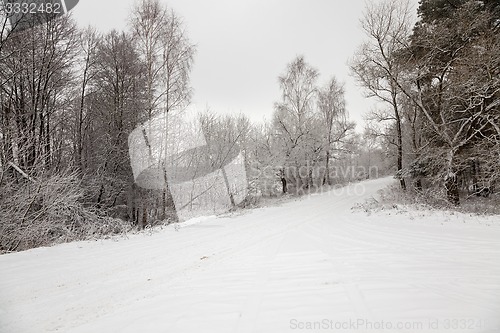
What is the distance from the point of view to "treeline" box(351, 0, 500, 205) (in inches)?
403

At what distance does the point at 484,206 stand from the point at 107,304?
44.8 feet

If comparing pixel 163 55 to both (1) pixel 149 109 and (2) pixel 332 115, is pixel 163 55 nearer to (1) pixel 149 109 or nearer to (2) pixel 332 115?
(1) pixel 149 109

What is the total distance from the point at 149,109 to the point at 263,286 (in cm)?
1112

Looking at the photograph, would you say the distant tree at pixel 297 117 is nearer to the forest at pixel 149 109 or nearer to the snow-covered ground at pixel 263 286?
the forest at pixel 149 109

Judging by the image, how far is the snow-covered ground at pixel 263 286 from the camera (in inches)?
106

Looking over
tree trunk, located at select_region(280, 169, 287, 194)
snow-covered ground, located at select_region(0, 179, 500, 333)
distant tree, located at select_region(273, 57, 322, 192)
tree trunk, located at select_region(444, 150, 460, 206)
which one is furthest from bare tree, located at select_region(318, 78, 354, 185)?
snow-covered ground, located at select_region(0, 179, 500, 333)

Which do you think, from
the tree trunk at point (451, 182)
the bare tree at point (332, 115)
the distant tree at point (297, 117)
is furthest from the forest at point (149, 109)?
the bare tree at point (332, 115)

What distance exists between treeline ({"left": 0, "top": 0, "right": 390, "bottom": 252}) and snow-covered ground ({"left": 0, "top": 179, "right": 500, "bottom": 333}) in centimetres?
295

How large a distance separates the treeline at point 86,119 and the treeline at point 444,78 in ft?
35.7

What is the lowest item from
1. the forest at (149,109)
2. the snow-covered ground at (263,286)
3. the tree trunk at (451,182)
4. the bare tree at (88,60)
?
the snow-covered ground at (263,286)

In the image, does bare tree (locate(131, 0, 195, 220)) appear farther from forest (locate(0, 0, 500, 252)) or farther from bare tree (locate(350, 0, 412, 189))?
bare tree (locate(350, 0, 412, 189))

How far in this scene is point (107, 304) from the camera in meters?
3.27

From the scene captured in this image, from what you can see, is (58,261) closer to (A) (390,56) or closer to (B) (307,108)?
(A) (390,56)

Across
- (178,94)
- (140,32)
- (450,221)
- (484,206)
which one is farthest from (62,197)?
(484,206)
